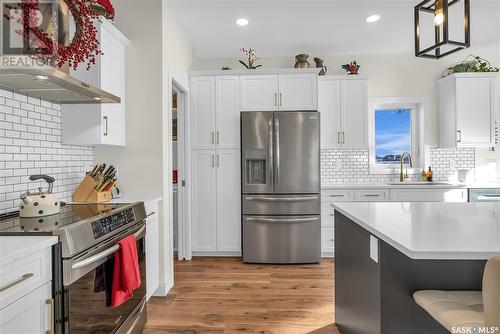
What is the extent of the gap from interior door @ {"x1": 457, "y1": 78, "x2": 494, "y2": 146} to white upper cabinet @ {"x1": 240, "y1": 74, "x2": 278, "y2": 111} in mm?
2383

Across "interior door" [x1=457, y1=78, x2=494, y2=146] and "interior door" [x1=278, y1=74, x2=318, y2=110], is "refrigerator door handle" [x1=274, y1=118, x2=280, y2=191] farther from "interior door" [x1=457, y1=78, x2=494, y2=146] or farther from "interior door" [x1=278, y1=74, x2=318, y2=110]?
"interior door" [x1=457, y1=78, x2=494, y2=146]

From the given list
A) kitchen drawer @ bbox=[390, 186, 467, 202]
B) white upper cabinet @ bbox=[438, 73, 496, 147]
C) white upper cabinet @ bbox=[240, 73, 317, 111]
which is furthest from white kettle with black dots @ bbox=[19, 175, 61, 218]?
white upper cabinet @ bbox=[438, 73, 496, 147]

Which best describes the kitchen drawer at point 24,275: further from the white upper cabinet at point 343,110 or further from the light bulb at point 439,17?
the white upper cabinet at point 343,110

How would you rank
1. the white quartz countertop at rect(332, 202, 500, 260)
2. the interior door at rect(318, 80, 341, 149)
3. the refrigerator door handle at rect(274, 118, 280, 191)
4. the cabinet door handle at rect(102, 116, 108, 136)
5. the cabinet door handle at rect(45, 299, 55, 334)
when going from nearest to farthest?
1. the white quartz countertop at rect(332, 202, 500, 260)
2. the cabinet door handle at rect(45, 299, 55, 334)
3. the cabinet door handle at rect(102, 116, 108, 136)
4. the refrigerator door handle at rect(274, 118, 280, 191)
5. the interior door at rect(318, 80, 341, 149)

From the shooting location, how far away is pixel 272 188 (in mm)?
3750

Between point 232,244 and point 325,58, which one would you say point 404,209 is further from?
point 325,58

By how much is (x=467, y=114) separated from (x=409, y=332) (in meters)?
3.65

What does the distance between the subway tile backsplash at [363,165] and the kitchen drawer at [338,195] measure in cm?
51

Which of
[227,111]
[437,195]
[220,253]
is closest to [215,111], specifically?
[227,111]

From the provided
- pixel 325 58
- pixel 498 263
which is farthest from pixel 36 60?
pixel 325 58

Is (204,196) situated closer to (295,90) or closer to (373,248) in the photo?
(295,90)

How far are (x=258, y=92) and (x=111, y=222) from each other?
8.51ft

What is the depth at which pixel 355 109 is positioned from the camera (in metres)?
4.20

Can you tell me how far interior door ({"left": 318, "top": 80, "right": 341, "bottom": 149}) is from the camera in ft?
13.8
